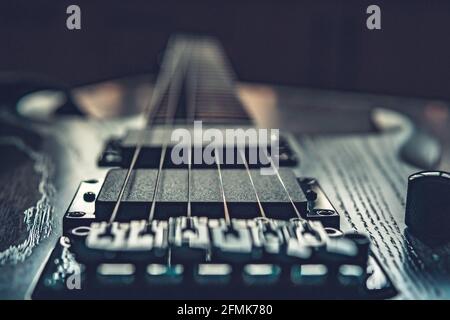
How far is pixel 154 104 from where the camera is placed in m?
1.21

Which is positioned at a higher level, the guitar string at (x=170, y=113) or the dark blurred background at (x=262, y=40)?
the dark blurred background at (x=262, y=40)

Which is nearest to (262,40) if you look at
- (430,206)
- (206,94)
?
(206,94)

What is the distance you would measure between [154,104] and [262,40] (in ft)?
6.34

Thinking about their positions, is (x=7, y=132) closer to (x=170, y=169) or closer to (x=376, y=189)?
(x=170, y=169)

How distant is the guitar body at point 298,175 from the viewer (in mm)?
533

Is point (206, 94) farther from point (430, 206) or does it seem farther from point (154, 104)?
point (430, 206)

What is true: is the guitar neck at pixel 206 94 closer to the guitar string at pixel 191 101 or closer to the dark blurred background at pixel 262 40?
the guitar string at pixel 191 101

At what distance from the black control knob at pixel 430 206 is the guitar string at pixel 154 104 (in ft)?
0.97

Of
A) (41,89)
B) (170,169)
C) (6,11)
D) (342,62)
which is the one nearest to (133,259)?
(170,169)

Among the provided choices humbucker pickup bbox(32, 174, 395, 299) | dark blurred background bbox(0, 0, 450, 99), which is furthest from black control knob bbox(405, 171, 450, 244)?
dark blurred background bbox(0, 0, 450, 99)

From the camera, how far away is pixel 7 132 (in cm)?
115

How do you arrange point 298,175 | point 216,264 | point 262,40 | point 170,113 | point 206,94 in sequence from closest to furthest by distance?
point 216,264
point 298,175
point 170,113
point 206,94
point 262,40

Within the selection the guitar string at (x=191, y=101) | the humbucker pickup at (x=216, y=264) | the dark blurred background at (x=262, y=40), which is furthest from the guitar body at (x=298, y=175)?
the dark blurred background at (x=262, y=40)

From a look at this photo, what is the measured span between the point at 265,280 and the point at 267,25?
106 inches
